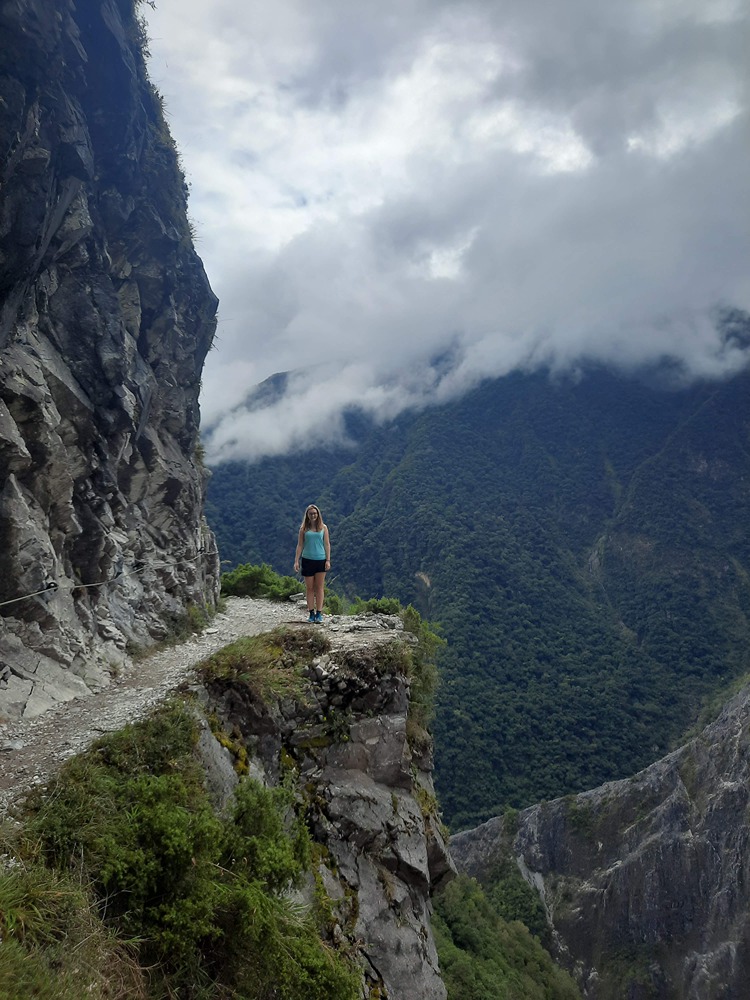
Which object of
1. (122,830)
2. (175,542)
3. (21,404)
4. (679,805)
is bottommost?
(679,805)

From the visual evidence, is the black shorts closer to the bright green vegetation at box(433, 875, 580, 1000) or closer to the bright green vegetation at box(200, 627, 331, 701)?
the bright green vegetation at box(200, 627, 331, 701)

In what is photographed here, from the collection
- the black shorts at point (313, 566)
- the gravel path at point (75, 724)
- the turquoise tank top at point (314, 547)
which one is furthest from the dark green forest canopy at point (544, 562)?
the gravel path at point (75, 724)

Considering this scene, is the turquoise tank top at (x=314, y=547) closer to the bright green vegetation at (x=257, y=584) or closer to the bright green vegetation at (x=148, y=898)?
the bright green vegetation at (x=148, y=898)

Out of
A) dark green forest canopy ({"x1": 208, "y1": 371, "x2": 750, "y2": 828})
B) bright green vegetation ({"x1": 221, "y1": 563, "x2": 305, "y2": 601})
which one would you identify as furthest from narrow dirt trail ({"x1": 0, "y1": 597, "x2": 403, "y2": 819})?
dark green forest canopy ({"x1": 208, "y1": 371, "x2": 750, "y2": 828})

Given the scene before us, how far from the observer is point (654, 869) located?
56.9 meters

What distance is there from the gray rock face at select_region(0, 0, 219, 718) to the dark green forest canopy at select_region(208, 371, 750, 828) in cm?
8037

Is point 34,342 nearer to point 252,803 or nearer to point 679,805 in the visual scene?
point 252,803

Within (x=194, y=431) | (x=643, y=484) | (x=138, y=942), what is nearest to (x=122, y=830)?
(x=138, y=942)

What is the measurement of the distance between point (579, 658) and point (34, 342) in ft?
387

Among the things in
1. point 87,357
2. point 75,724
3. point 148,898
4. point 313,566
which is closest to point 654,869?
point 313,566

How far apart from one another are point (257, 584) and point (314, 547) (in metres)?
17.3

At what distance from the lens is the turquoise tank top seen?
10.7 m

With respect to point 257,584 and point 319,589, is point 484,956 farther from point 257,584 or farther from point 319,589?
point 319,589

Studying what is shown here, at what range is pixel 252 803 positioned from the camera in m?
5.34
